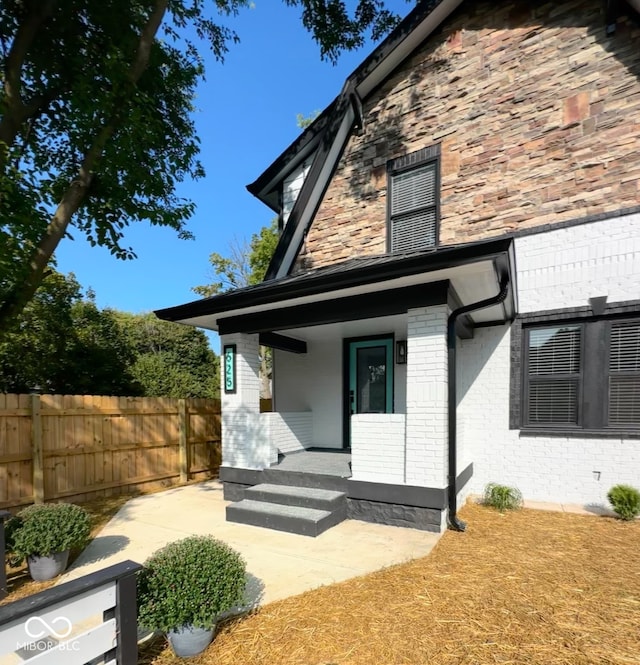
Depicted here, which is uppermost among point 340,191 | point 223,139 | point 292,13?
point 292,13

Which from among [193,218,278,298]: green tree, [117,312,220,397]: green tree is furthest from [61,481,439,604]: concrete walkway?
[193,218,278,298]: green tree

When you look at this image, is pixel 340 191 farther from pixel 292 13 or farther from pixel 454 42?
pixel 292 13

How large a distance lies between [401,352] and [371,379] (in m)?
0.88

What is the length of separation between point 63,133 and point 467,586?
9.02m

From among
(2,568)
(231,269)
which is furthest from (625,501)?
(231,269)

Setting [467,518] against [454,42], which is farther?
[454,42]

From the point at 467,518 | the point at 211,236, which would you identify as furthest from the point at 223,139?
the point at 211,236

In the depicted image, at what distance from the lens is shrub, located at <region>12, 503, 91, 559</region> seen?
357cm

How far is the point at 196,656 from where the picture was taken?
250cm

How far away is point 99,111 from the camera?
5.61 metres

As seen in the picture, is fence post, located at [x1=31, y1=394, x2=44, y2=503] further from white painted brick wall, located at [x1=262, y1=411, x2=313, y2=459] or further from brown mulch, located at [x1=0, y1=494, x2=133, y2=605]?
white painted brick wall, located at [x1=262, y1=411, x2=313, y2=459]

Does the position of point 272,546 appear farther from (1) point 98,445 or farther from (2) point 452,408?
(1) point 98,445

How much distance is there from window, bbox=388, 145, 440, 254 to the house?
0.04m

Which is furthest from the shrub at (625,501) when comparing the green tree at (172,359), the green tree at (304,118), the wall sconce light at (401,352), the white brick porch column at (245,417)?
the green tree at (304,118)
